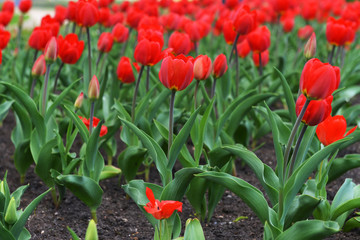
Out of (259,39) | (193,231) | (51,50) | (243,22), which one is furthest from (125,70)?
(193,231)

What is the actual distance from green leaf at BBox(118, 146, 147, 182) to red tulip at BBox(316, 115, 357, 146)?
946 mm

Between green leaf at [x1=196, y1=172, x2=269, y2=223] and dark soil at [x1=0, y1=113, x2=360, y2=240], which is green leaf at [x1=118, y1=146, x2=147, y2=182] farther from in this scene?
green leaf at [x1=196, y1=172, x2=269, y2=223]

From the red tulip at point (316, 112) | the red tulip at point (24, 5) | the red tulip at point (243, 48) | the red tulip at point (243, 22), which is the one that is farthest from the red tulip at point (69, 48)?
the red tulip at point (24, 5)

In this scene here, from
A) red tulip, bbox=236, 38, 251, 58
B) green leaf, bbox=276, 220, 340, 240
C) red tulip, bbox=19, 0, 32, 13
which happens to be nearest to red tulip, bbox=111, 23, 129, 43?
red tulip, bbox=236, 38, 251, 58

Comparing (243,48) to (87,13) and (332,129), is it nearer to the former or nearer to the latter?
(87,13)

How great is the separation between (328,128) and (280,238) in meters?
0.44

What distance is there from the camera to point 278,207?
195cm

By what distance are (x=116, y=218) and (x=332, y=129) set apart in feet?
3.67

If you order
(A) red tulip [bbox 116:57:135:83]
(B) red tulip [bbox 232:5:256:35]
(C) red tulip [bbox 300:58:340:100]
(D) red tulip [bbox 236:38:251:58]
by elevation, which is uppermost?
(C) red tulip [bbox 300:58:340:100]

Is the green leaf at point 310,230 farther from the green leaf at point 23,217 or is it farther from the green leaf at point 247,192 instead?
the green leaf at point 23,217

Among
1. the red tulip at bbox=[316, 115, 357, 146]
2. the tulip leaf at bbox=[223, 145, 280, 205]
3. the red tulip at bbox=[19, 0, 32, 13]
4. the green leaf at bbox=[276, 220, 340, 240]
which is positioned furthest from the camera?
the red tulip at bbox=[19, 0, 32, 13]

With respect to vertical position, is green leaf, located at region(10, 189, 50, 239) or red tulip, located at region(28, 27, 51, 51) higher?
red tulip, located at region(28, 27, 51, 51)

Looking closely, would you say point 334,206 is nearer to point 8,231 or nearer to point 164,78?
point 164,78

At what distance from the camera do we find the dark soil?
2324 mm
